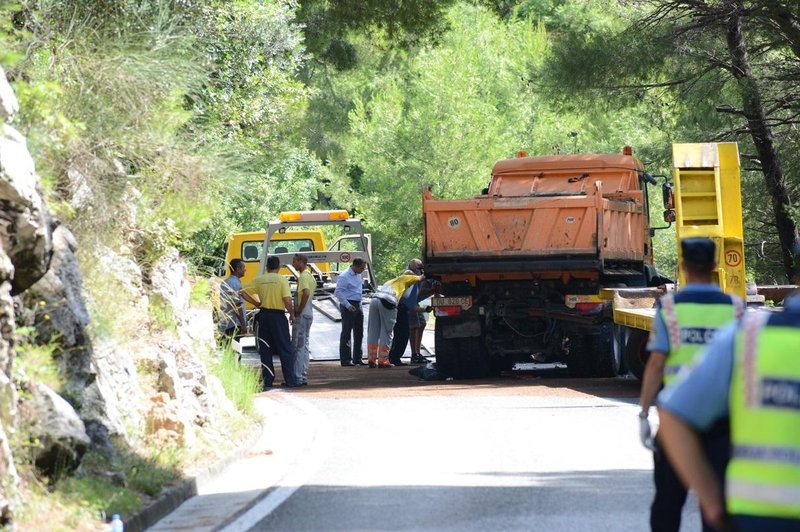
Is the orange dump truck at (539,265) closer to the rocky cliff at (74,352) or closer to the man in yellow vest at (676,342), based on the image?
the rocky cliff at (74,352)

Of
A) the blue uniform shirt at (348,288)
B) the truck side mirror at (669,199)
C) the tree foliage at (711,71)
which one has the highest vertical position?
the tree foliage at (711,71)

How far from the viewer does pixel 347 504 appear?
991 cm

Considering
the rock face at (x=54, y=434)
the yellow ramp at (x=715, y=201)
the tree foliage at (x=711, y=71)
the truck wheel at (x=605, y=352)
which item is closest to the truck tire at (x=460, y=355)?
the truck wheel at (x=605, y=352)

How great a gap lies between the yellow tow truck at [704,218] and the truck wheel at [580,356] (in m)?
1.98

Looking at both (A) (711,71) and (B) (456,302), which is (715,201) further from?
(A) (711,71)

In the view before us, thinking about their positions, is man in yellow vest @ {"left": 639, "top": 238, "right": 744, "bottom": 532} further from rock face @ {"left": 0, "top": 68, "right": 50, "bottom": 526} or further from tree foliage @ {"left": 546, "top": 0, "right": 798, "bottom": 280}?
tree foliage @ {"left": 546, "top": 0, "right": 798, "bottom": 280}

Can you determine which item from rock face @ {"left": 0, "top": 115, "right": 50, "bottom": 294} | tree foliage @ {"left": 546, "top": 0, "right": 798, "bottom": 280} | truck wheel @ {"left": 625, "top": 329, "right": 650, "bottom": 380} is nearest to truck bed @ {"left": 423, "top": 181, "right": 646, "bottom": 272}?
truck wheel @ {"left": 625, "top": 329, "right": 650, "bottom": 380}

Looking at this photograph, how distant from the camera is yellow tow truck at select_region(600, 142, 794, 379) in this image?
17578 mm

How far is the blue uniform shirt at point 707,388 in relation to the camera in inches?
146

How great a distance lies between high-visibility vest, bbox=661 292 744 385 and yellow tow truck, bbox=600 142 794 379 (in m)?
10.7

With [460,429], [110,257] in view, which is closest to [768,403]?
[110,257]

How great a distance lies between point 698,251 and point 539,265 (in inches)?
540

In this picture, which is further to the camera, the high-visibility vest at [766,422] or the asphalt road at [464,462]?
the asphalt road at [464,462]

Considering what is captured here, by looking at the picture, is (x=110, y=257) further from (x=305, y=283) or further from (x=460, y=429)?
(x=305, y=283)
